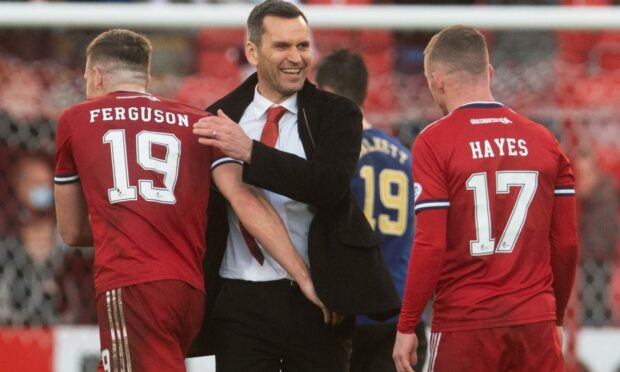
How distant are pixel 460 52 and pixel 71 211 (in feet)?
5.08

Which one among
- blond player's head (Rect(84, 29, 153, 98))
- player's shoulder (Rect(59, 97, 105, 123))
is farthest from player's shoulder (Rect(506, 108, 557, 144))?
player's shoulder (Rect(59, 97, 105, 123))

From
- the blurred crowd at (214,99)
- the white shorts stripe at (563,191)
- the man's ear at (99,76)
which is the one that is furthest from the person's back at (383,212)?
the blurred crowd at (214,99)

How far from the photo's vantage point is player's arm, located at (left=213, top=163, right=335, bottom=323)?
4.64 metres

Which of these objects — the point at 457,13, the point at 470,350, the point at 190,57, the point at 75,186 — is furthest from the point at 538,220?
the point at 190,57

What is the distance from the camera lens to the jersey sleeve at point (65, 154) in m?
4.63

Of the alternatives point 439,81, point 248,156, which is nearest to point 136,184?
point 248,156

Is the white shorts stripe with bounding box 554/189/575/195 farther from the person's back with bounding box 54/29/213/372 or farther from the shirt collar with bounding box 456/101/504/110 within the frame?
the person's back with bounding box 54/29/213/372

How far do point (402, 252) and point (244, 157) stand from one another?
4.50 ft

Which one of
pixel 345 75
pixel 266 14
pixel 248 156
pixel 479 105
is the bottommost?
pixel 248 156

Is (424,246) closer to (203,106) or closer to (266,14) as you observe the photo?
(266,14)

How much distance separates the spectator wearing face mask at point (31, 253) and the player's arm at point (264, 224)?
3.57m

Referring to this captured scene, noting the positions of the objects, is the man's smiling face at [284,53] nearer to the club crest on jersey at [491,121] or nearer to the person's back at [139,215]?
the person's back at [139,215]

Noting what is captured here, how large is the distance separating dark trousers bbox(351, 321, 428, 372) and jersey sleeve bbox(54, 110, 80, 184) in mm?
1565

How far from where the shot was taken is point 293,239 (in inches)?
189
